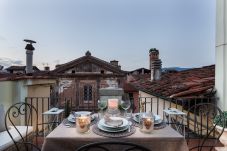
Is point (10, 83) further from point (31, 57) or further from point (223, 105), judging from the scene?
A: point (223, 105)

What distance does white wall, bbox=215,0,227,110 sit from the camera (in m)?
2.95

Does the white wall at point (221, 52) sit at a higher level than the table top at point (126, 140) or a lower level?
higher

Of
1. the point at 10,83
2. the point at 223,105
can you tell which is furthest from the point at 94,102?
the point at 223,105

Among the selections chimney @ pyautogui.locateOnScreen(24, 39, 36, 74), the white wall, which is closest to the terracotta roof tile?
the white wall

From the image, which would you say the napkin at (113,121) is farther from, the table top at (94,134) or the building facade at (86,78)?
the building facade at (86,78)

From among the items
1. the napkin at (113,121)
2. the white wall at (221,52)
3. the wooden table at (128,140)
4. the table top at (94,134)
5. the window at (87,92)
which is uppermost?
the white wall at (221,52)

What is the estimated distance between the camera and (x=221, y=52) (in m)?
3.02

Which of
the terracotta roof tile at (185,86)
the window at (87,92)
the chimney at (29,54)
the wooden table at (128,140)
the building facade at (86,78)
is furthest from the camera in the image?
the window at (87,92)

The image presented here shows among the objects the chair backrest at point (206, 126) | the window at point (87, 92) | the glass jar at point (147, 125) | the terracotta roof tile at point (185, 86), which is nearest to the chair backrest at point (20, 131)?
the glass jar at point (147, 125)

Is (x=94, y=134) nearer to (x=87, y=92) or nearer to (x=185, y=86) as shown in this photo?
(x=185, y=86)

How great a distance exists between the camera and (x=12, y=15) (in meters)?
6.18

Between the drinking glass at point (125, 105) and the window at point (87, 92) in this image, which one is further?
the window at point (87, 92)

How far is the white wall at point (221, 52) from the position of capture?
2945mm

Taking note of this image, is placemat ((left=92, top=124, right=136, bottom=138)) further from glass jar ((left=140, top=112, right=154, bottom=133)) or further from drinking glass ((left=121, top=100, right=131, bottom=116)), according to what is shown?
drinking glass ((left=121, top=100, right=131, bottom=116))
